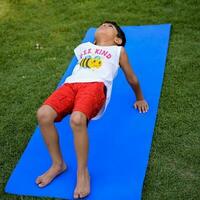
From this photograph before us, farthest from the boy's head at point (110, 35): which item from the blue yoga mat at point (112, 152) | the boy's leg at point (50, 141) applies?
the boy's leg at point (50, 141)

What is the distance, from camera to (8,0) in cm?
632

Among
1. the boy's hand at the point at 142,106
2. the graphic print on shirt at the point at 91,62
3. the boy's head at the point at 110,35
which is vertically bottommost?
the boy's hand at the point at 142,106

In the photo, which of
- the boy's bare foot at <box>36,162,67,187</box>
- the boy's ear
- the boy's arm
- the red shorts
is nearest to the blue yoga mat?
the boy's bare foot at <box>36,162,67,187</box>

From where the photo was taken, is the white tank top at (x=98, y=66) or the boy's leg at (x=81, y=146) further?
the white tank top at (x=98, y=66)

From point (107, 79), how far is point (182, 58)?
1.32 metres

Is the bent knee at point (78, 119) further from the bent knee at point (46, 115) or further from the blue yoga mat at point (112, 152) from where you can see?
the blue yoga mat at point (112, 152)

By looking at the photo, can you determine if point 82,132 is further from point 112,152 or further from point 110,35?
point 110,35

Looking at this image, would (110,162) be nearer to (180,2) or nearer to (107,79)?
(107,79)

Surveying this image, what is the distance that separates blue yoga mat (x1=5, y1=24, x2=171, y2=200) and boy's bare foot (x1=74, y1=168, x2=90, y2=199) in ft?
0.17

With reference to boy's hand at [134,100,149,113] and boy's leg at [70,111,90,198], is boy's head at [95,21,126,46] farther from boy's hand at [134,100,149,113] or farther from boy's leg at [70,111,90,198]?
boy's leg at [70,111,90,198]

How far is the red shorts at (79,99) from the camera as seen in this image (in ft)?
10.4

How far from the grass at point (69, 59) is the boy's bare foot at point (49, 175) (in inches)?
7.6

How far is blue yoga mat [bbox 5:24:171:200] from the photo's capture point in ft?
10.2

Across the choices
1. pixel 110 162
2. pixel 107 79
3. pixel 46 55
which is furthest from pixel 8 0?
pixel 110 162
